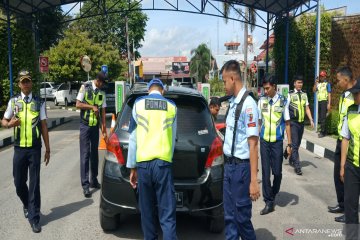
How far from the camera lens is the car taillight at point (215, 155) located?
4.74m

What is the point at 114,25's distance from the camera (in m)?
52.6

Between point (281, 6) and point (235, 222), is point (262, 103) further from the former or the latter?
point (281, 6)

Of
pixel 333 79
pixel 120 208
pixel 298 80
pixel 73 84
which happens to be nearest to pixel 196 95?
pixel 120 208

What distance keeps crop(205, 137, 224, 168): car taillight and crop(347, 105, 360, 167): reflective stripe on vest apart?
54.1 inches

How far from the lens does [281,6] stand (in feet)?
63.5

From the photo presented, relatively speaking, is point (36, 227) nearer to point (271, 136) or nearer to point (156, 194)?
point (156, 194)

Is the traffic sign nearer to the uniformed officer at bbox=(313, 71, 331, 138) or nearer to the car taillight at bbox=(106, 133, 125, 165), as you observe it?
the uniformed officer at bbox=(313, 71, 331, 138)

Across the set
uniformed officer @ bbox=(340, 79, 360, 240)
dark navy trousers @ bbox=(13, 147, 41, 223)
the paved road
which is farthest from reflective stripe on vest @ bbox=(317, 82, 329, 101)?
dark navy trousers @ bbox=(13, 147, 41, 223)

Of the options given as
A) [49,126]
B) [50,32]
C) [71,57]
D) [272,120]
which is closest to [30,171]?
[272,120]

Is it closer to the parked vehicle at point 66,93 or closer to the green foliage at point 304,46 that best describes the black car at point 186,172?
the green foliage at point 304,46

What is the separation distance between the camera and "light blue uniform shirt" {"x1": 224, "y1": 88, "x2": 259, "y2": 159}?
12.7ft

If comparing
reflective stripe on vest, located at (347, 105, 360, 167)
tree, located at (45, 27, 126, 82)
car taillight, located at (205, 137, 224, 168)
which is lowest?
car taillight, located at (205, 137, 224, 168)

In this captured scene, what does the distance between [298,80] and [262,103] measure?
2087mm

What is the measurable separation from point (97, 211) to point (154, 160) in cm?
244
